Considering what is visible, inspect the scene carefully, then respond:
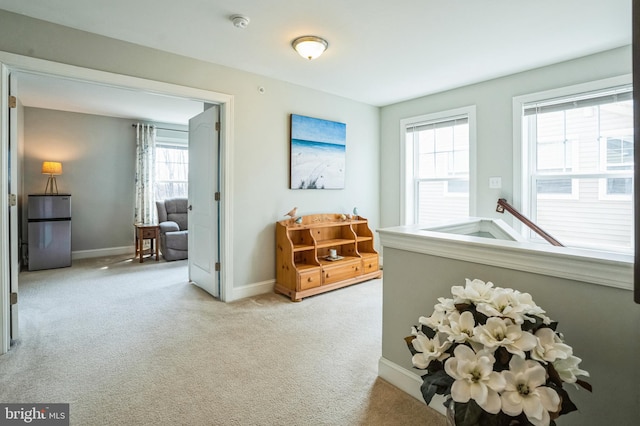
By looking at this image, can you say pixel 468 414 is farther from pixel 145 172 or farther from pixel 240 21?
pixel 145 172

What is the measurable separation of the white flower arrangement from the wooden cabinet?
95.2 inches

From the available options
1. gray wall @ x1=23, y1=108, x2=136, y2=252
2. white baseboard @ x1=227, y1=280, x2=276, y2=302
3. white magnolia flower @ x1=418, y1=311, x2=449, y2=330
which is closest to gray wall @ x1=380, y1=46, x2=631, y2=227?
white baseboard @ x1=227, y1=280, x2=276, y2=302

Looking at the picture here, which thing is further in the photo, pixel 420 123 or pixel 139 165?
pixel 139 165

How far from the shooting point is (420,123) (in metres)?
4.34

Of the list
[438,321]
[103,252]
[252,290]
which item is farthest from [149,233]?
[438,321]

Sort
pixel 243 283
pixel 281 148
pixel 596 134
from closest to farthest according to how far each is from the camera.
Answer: pixel 596 134, pixel 243 283, pixel 281 148

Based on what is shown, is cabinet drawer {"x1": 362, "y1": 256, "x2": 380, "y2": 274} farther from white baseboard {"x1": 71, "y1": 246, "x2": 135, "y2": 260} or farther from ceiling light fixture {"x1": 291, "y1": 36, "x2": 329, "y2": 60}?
white baseboard {"x1": 71, "y1": 246, "x2": 135, "y2": 260}

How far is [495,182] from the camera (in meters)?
3.62

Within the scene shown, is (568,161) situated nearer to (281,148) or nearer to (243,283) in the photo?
(281,148)

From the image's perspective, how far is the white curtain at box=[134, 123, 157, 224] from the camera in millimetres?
5727

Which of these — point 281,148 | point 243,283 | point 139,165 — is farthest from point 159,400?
point 139,165

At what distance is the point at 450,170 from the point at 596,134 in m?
1.47

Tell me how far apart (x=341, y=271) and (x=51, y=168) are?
4619 mm

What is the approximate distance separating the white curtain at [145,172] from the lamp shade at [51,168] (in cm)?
112
